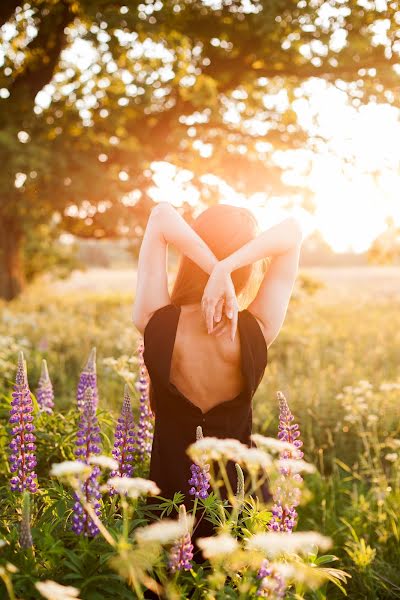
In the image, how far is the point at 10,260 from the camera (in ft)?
54.8

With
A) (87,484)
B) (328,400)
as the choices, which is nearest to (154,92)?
(328,400)

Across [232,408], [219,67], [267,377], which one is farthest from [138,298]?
[219,67]

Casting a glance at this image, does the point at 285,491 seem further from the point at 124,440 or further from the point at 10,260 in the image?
the point at 10,260

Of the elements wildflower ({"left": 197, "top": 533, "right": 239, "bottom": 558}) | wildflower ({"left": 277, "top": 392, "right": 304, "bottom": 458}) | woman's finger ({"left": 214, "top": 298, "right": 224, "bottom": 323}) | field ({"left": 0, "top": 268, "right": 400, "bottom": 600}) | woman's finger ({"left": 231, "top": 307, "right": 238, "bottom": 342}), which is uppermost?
woman's finger ({"left": 214, "top": 298, "right": 224, "bottom": 323})

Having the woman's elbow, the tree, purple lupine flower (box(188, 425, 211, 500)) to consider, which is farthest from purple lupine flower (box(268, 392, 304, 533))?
the tree

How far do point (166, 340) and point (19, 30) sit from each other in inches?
481

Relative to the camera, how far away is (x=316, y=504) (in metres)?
4.96

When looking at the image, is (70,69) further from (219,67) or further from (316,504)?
(316,504)

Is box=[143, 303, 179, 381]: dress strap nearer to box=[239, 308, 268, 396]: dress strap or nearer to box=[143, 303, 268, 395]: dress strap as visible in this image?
box=[143, 303, 268, 395]: dress strap

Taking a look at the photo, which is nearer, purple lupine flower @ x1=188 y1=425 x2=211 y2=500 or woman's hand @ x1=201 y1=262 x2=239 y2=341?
purple lupine flower @ x1=188 y1=425 x2=211 y2=500

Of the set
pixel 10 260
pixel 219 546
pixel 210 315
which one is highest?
pixel 10 260

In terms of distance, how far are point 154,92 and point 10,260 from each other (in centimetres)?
773

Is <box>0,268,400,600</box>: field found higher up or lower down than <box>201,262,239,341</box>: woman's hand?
lower down

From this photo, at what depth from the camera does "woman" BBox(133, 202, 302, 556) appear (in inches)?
108
